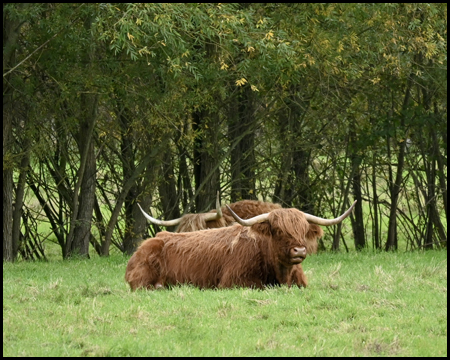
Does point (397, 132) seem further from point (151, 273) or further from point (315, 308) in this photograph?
point (315, 308)

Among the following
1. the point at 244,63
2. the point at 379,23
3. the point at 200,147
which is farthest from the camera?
the point at 200,147

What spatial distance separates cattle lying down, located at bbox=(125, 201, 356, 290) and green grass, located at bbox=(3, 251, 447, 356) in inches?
15.2

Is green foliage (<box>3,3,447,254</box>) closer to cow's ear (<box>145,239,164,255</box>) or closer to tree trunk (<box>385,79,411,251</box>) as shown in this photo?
tree trunk (<box>385,79,411,251</box>)

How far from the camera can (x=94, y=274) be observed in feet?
39.7

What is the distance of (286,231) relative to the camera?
933 cm

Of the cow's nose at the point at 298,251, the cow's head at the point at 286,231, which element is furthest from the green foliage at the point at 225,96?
the cow's nose at the point at 298,251

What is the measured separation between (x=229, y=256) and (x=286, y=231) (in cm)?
86

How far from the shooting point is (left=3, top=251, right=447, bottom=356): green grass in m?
6.44

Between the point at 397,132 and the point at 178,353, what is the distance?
14465 mm

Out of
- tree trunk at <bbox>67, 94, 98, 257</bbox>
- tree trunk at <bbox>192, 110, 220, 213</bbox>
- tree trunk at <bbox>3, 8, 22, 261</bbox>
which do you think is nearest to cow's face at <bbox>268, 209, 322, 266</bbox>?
tree trunk at <bbox>3, 8, 22, 261</bbox>

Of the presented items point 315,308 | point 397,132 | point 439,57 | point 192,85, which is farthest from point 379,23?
point 315,308

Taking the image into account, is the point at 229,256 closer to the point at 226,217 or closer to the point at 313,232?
the point at 313,232

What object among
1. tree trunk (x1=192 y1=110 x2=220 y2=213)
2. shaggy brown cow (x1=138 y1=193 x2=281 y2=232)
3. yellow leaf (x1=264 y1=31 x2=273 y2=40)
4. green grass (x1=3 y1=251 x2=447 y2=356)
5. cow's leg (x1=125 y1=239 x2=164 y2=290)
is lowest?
green grass (x1=3 y1=251 x2=447 y2=356)

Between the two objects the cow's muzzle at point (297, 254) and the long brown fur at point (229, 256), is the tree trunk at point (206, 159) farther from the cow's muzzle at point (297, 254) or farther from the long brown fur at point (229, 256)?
the cow's muzzle at point (297, 254)
